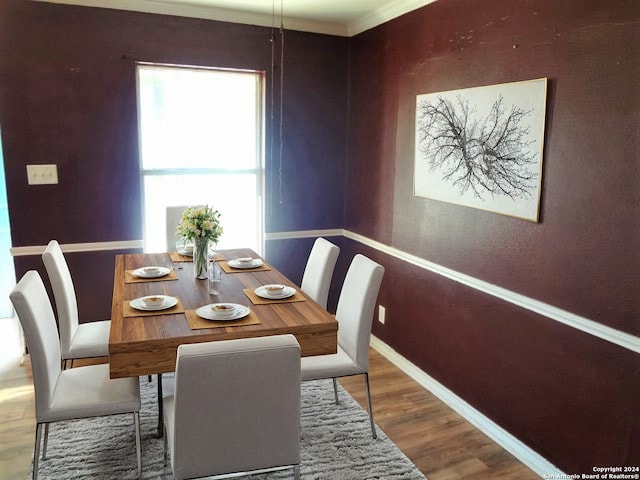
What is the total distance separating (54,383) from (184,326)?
672 millimetres

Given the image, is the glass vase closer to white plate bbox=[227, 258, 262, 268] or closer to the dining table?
the dining table

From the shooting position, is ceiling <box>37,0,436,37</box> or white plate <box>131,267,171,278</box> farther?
ceiling <box>37,0,436,37</box>

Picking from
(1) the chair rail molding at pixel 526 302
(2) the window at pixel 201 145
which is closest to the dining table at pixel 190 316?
(1) the chair rail molding at pixel 526 302


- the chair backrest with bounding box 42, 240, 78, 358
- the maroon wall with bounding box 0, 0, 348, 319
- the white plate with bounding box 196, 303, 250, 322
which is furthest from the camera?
the maroon wall with bounding box 0, 0, 348, 319

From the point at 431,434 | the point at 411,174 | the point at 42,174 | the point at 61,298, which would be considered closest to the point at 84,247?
the point at 42,174

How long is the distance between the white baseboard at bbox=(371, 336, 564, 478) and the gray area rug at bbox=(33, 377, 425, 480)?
21.0 inches

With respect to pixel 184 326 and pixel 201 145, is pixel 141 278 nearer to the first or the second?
pixel 184 326

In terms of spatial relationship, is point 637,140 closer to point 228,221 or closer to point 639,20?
point 639,20

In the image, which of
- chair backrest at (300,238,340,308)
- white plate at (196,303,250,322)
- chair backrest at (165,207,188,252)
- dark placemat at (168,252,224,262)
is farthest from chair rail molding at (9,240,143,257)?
white plate at (196,303,250,322)

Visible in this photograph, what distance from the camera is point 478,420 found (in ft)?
9.35

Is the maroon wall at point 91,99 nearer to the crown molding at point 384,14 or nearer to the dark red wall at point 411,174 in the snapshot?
the dark red wall at point 411,174

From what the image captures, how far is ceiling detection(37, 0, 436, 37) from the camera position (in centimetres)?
343

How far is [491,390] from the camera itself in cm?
277

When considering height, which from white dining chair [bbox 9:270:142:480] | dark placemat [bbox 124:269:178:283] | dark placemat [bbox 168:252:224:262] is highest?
dark placemat [bbox 168:252:224:262]
